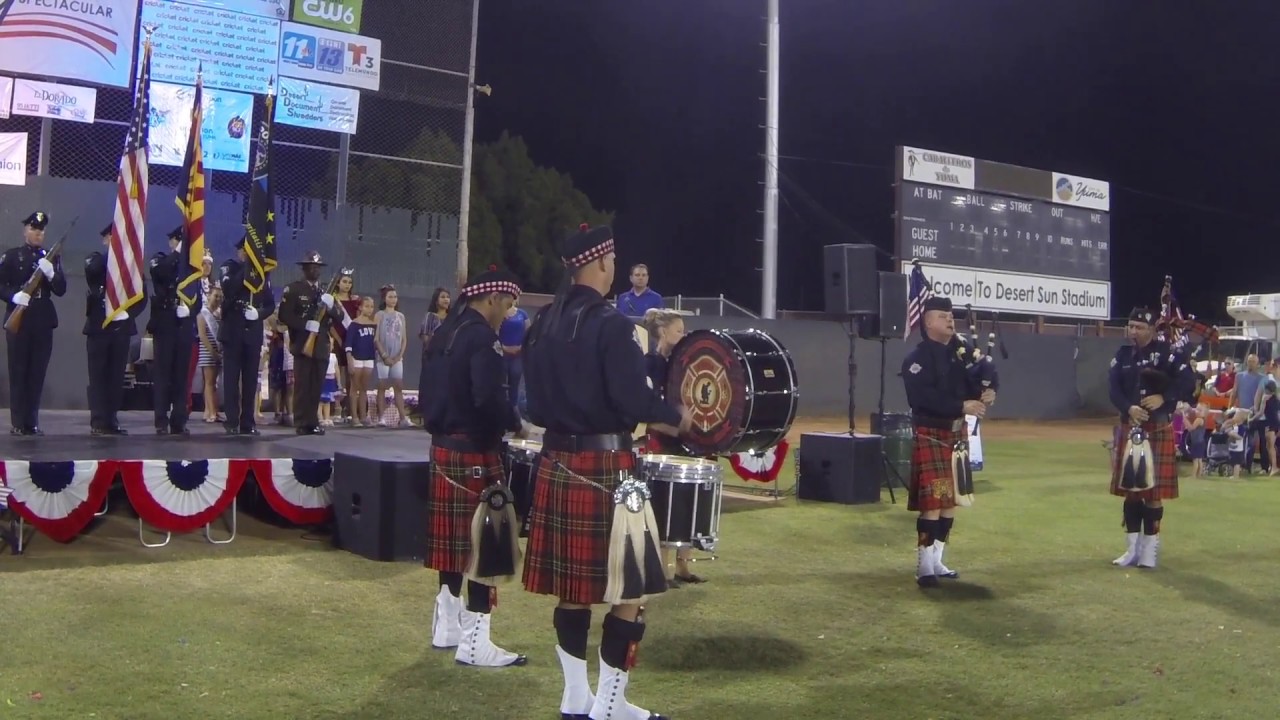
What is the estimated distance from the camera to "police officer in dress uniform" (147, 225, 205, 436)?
31.7ft

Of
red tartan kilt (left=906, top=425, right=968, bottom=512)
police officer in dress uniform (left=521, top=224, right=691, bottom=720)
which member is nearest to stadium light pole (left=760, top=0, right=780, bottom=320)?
red tartan kilt (left=906, top=425, right=968, bottom=512)

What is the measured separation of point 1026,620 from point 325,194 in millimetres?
13110

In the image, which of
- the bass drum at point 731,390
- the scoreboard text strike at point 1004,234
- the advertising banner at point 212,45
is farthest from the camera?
the scoreboard text strike at point 1004,234

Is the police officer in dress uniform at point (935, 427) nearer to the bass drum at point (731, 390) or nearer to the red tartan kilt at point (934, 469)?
the red tartan kilt at point (934, 469)

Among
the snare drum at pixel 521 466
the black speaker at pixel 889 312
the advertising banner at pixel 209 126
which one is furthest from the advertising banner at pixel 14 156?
the snare drum at pixel 521 466

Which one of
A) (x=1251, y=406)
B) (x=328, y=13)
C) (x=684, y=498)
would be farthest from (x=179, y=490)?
(x=1251, y=406)

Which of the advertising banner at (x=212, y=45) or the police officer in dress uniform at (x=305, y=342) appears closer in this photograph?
the police officer in dress uniform at (x=305, y=342)

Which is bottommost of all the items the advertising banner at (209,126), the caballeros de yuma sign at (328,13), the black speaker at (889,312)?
the black speaker at (889,312)

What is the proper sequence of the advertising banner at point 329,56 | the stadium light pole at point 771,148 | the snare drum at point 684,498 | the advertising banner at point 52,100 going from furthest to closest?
the stadium light pole at point 771,148
the advertising banner at point 329,56
the advertising banner at point 52,100
the snare drum at point 684,498

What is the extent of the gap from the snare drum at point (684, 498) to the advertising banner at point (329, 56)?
13654mm

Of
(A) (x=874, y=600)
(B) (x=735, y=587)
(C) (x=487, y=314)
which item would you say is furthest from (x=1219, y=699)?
(C) (x=487, y=314)

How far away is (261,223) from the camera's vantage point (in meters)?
10.4

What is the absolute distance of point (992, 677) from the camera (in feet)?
17.6

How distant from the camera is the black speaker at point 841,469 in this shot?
11383 mm
